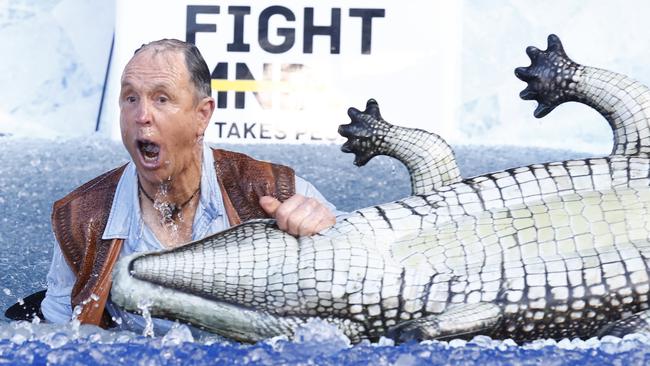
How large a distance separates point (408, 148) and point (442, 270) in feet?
0.98

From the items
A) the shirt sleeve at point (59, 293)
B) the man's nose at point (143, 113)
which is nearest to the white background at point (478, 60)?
the shirt sleeve at point (59, 293)

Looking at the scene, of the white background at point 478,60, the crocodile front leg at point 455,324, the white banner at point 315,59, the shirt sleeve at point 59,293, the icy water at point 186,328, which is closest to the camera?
the icy water at point 186,328

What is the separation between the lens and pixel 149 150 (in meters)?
1.85

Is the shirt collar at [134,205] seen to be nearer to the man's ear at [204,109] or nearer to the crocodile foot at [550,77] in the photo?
the man's ear at [204,109]

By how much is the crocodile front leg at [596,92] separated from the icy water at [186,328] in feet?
1.43

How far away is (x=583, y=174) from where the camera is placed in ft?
5.80

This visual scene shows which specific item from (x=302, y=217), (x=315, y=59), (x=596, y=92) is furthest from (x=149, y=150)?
(x=315, y=59)

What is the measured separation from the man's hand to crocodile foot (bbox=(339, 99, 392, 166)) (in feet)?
0.76

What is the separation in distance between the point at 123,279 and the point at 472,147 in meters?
2.25

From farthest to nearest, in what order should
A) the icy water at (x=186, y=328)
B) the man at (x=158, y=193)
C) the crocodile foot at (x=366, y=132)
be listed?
the crocodile foot at (x=366, y=132) < the man at (x=158, y=193) < the icy water at (x=186, y=328)

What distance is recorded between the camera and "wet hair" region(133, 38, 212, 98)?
1.87 meters

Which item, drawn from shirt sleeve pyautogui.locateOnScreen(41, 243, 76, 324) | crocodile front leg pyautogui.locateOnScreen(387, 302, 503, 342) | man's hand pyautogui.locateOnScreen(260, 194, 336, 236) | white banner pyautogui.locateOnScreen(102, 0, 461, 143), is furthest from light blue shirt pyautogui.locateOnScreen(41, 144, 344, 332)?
white banner pyautogui.locateOnScreen(102, 0, 461, 143)

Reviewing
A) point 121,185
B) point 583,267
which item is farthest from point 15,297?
point 583,267

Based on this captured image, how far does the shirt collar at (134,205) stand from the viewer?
1991 millimetres
